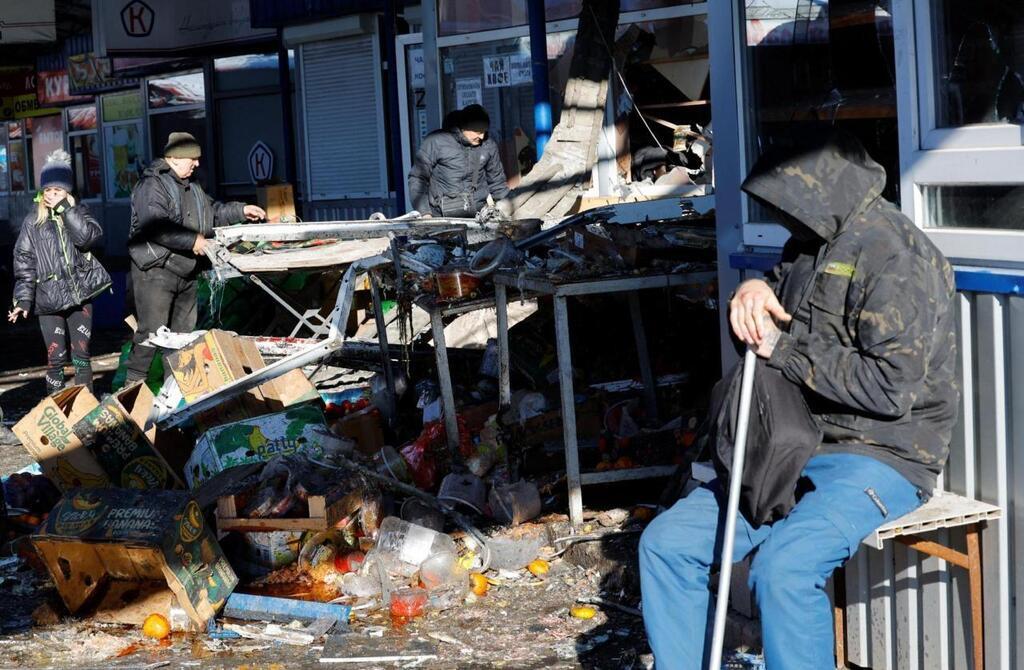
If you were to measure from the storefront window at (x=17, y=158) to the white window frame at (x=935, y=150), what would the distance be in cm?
3314

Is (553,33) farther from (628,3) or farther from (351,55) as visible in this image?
(351,55)

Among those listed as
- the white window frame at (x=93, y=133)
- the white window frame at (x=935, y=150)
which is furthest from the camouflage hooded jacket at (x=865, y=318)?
the white window frame at (x=93, y=133)

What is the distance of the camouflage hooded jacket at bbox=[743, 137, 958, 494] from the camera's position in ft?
11.6

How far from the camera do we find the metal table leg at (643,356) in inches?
281

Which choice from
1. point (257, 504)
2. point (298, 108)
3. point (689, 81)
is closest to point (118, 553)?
point (257, 504)

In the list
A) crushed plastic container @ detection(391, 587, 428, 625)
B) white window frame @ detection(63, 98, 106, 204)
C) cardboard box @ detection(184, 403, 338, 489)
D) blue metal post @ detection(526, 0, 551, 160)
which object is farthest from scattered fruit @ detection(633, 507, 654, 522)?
white window frame @ detection(63, 98, 106, 204)

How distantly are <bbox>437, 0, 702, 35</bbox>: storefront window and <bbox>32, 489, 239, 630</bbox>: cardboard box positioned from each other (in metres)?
9.85

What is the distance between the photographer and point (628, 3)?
13.6 m

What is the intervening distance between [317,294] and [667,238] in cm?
539

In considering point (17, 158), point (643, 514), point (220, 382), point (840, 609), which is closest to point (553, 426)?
point (643, 514)

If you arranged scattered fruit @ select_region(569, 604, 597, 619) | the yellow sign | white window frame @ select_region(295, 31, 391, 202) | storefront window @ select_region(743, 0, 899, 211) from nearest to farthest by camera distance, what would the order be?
storefront window @ select_region(743, 0, 899, 211)
scattered fruit @ select_region(569, 604, 597, 619)
white window frame @ select_region(295, 31, 391, 202)
the yellow sign

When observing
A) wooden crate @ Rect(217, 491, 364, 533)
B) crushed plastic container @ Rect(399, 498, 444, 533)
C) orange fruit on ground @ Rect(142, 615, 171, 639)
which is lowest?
orange fruit on ground @ Rect(142, 615, 171, 639)

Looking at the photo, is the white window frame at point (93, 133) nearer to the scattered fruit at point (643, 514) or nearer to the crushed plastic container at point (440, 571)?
the scattered fruit at point (643, 514)

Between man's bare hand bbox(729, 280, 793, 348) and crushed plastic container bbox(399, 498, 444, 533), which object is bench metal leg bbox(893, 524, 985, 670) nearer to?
man's bare hand bbox(729, 280, 793, 348)
